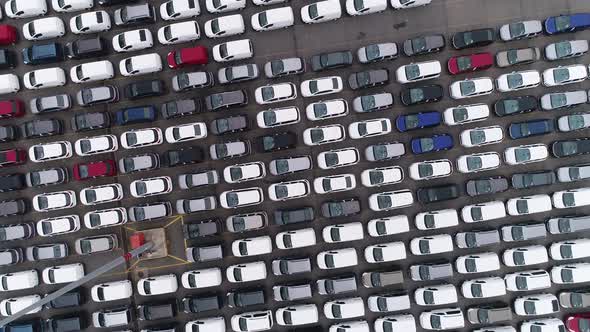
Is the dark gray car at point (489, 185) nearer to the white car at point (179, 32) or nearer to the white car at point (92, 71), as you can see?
the white car at point (179, 32)

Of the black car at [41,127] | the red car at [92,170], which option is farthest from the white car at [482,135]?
the black car at [41,127]

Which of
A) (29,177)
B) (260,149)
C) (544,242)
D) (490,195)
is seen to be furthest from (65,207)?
(544,242)

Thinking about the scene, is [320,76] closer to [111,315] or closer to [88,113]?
[88,113]

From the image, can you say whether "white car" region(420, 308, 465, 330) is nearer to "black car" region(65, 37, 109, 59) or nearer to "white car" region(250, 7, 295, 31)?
"white car" region(250, 7, 295, 31)

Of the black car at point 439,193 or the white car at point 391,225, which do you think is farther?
the black car at point 439,193

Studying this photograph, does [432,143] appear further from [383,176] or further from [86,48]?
[86,48]

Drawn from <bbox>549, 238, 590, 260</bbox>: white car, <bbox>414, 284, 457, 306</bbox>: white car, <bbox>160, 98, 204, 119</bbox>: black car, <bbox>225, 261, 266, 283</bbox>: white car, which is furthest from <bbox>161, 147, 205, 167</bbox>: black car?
<bbox>549, 238, 590, 260</bbox>: white car

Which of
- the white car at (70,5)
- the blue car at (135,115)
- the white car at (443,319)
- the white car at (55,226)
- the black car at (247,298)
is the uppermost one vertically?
the white car at (70,5)
